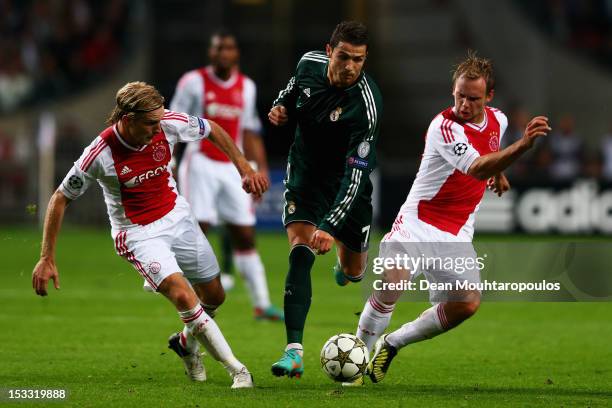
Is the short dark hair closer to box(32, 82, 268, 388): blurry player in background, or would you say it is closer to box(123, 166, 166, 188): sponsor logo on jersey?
box(32, 82, 268, 388): blurry player in background

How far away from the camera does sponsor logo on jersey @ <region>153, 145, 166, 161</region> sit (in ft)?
22.9

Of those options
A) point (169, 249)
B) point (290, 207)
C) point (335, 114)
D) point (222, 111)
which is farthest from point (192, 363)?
point (222, 111)

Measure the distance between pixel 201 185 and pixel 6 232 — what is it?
362 inches

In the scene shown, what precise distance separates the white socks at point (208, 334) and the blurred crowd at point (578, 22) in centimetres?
1695

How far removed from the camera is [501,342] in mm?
9258

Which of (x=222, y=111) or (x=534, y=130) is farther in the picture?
(x=222, y=111)

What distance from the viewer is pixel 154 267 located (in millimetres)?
A: 6766

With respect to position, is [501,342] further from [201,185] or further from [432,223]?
[201,185]

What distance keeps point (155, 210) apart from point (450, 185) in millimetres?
1759

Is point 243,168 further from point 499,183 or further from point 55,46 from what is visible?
point 55,46

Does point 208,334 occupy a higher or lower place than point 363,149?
lower

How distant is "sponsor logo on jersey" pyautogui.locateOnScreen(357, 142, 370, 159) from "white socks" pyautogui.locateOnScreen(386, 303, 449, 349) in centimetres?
100

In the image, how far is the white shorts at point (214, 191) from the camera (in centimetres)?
1086

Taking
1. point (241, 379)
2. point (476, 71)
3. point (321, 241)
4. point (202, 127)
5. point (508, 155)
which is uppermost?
point (476, 71)
